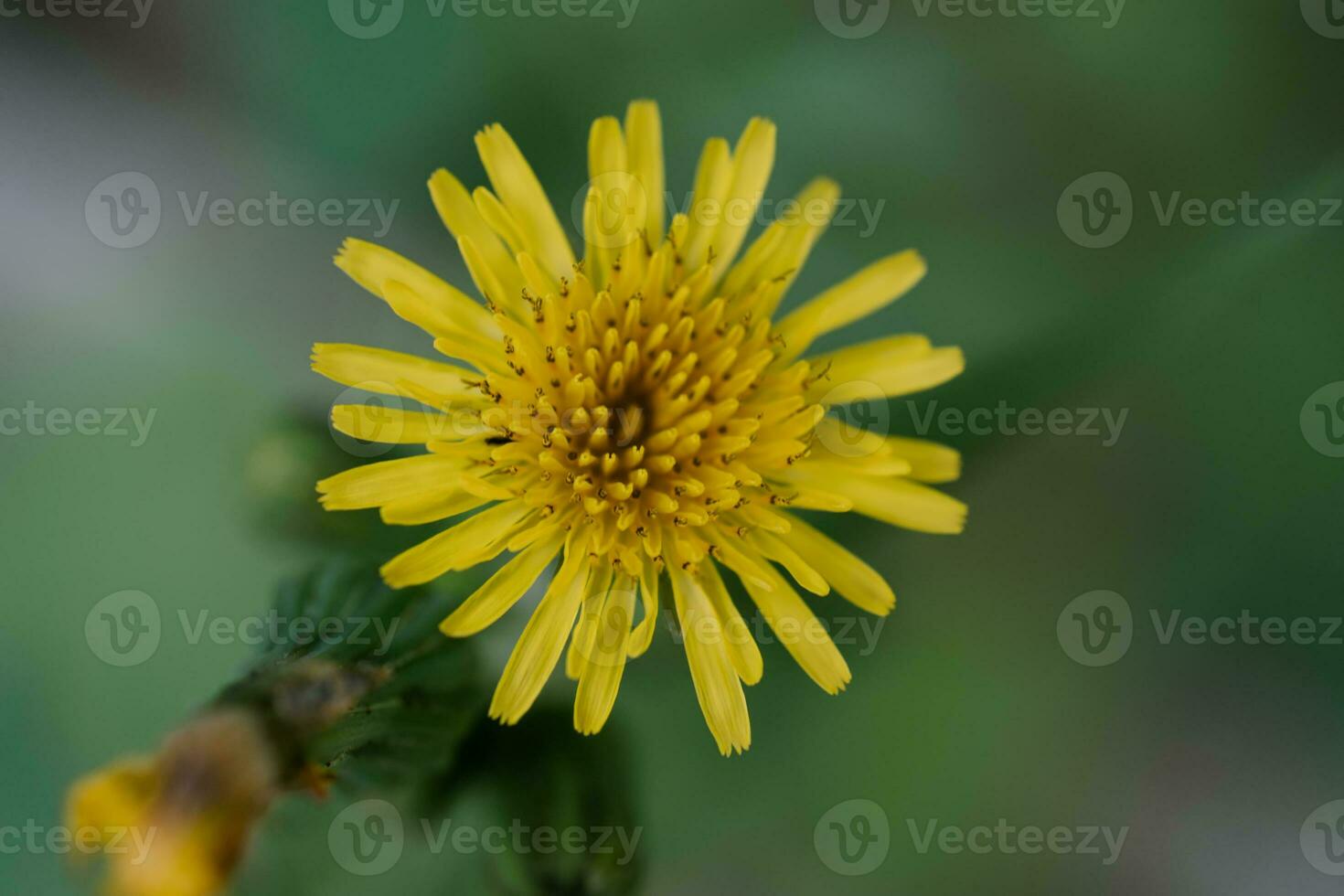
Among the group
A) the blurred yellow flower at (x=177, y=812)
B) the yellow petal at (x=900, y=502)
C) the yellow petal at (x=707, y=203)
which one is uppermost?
the yellow petal at (x=707, y=203)

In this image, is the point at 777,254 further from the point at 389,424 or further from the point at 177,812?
the point at 177,812

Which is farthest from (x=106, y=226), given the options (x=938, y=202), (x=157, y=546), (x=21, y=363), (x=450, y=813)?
(x=938, y=202)

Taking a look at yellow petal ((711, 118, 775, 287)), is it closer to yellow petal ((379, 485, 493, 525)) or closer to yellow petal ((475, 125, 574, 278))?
yellow petal ((475, 125, 574, 278))

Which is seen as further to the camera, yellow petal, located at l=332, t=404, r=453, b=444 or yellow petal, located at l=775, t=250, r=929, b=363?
yellow petal, located at l=775, t=250, r=929, b=363

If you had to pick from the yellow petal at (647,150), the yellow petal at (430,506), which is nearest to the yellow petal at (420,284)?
the yellow petal at (430,506)

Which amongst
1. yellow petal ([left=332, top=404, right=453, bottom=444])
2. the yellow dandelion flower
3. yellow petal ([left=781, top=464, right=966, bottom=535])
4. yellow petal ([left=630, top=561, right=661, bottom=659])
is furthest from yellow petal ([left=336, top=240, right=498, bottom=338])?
yellow petal ([left=781, top=464, right=966, bottom=535])

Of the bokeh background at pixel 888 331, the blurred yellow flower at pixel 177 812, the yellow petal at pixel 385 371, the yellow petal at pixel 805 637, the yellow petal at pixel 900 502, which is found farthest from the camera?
the bokeh background at pixel 888 331

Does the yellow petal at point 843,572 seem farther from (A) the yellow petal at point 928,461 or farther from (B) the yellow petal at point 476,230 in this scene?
(B) the yellow petal at point 476,230
